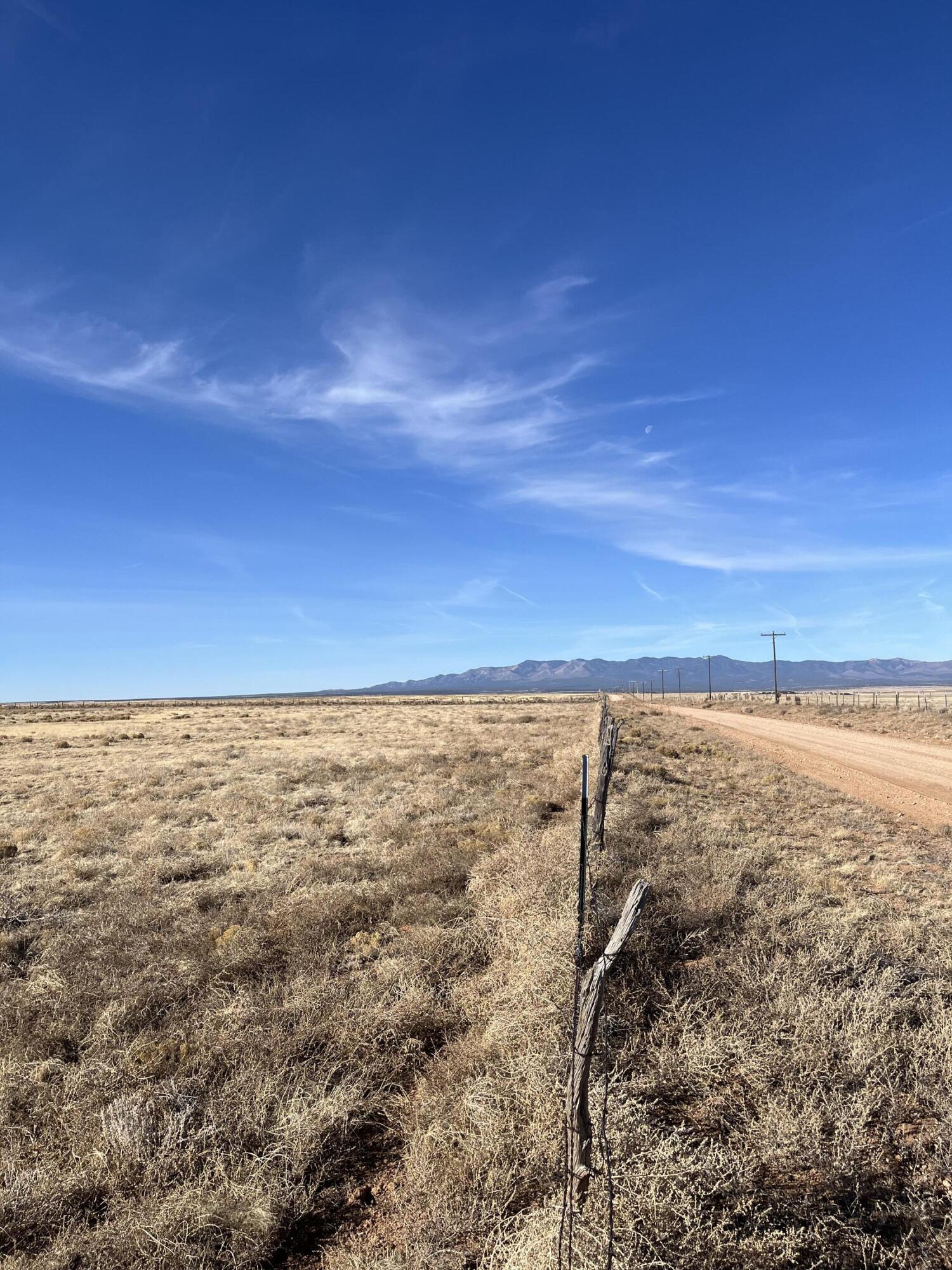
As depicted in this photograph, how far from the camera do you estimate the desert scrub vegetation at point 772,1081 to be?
3064 mm

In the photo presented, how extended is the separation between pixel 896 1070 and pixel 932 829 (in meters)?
9.72

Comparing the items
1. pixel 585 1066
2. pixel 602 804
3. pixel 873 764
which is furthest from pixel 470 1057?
pixel 873 764

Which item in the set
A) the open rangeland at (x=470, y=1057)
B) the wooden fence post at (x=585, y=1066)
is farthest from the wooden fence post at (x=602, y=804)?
the wooden fence post at (x=585, y=1066)

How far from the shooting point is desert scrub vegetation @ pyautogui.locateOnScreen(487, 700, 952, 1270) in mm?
3064

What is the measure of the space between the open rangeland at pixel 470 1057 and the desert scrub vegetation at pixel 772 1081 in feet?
0.07

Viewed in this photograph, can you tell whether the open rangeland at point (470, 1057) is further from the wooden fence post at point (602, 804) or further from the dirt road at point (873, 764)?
the dirt road at point (873, 764)

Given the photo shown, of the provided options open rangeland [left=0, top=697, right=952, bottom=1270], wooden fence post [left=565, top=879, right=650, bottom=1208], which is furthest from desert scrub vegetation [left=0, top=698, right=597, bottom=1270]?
wooden fence post [left=565, top=879, right=650, bottom=1208]

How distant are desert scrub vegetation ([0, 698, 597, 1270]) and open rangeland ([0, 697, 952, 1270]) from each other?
0.08 feet

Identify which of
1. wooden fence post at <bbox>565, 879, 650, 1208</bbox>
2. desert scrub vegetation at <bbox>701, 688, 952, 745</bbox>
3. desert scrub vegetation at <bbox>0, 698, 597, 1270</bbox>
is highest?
wooden fence post at <bbox>565, 879, 650, 1208</bbox>

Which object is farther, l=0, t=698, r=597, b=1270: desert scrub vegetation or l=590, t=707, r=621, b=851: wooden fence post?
l=590, t=707, r=621, b=851: wooden fence post

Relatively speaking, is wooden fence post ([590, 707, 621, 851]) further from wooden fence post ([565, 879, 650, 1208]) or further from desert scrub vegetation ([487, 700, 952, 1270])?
wooden fence post ([565, 879, 650, 1208])

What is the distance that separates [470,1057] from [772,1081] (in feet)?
6.50

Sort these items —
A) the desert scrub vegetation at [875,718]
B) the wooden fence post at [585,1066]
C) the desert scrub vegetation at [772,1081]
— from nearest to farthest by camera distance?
the desert scrub vegetation at [772,1081] → the wooden fence post at [585,1066] → the desert scrub vegetation at [875,718]

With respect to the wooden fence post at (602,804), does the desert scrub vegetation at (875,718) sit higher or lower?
lower
